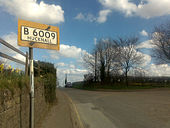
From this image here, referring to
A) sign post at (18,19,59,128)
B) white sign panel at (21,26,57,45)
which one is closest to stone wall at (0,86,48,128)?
sign post at (18,19,59,128)

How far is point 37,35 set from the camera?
13.7ft

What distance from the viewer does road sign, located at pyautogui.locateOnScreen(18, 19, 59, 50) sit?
13.0ft

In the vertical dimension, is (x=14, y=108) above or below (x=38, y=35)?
below

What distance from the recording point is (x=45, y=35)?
4.33 meters

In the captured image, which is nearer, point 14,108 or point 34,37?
point 14,108

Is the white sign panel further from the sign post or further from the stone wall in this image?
the stone wall

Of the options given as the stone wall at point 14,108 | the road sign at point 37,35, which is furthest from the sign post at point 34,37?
the stone wall at point 14,108

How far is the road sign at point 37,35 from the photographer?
398 centimetres

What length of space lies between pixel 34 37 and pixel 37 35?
0.36ft

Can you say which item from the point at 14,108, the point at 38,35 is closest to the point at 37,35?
the point at 38,35

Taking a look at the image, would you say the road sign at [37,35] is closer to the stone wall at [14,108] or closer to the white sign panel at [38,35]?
the white sign panel at [38,35]

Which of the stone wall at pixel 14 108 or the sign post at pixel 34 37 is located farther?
the sign post at pixel 34 37

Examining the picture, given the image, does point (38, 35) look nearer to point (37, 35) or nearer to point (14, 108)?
point (37, 35)

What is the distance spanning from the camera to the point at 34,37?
4.11 m
